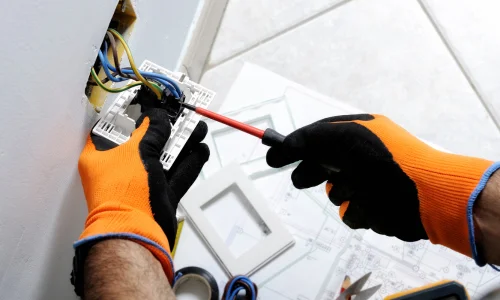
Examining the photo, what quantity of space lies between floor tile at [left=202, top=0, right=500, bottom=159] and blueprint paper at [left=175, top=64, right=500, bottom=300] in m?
0.16

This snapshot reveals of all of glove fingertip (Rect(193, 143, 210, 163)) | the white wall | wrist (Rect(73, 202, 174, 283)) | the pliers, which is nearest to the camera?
the white wall

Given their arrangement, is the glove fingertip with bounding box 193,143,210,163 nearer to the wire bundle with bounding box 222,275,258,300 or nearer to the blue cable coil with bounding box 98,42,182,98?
the blue cable coil with bounding box 98,42,182,98

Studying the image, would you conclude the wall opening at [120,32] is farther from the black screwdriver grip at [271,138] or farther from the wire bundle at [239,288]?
the wire bundle at [239,288]

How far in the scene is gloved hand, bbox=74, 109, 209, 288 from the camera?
51 cm

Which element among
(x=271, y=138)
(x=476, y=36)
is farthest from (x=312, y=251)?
(x=476, y=36)

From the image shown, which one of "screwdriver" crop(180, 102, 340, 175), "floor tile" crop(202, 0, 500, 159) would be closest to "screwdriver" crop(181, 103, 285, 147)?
"screwdriver" crop(180, 102, 340, 175)

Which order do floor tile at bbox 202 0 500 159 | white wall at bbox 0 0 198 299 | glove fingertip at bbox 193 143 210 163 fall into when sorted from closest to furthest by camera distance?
1. white wall at bbox 0 0 198 299
2. glove fingertip at bbox 193 143 210 163
3. floor tile at bbox 202 0 500 159

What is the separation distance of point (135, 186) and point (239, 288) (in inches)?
13.6

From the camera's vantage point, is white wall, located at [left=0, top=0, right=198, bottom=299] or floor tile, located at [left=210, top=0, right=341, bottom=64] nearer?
white wall, located at [left=0, top=0, right=198, bottom=299]

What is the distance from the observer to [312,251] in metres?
0.84

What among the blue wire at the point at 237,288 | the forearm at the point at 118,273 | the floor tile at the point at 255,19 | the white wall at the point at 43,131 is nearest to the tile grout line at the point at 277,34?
the floor tile at the point at 255,19

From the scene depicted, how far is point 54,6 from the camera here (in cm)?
41

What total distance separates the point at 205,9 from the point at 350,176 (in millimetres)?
581

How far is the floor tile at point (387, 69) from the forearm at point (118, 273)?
0.53 m
